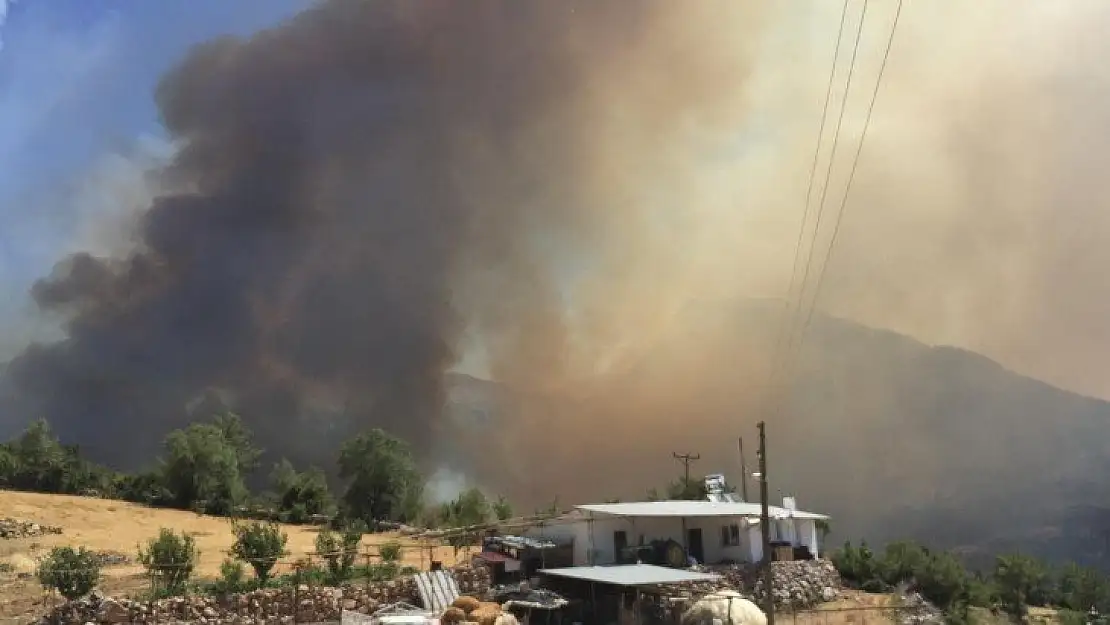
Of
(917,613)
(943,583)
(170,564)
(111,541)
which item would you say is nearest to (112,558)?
(111,541)

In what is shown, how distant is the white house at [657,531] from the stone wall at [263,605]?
4601 mm

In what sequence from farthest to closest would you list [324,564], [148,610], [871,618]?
[324,564]
[871,618]
[148,610]

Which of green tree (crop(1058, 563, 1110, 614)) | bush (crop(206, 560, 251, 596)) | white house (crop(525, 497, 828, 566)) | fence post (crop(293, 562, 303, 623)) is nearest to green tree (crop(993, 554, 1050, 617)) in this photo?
green tree (crop(1058, 563, 1110, 614))

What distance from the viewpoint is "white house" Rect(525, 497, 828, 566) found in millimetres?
32656

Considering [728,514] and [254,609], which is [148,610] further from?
[728,514]

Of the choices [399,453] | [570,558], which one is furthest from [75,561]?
[399,453]

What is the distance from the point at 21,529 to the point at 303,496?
20812 mm

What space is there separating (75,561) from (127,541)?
55.6 ft

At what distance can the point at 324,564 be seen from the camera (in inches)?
1282

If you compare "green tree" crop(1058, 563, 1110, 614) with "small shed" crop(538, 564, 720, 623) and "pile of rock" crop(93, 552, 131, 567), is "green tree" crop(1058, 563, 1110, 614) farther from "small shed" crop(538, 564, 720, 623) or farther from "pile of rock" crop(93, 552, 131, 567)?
"pile of rock" crop(93, 552, 131, 567)

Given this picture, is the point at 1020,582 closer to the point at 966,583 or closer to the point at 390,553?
the point at 966,583

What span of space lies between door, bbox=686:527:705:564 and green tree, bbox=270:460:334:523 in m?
31.8

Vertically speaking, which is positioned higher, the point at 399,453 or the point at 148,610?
the point at 399,453

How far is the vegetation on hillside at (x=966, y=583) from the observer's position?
37.8 meters
